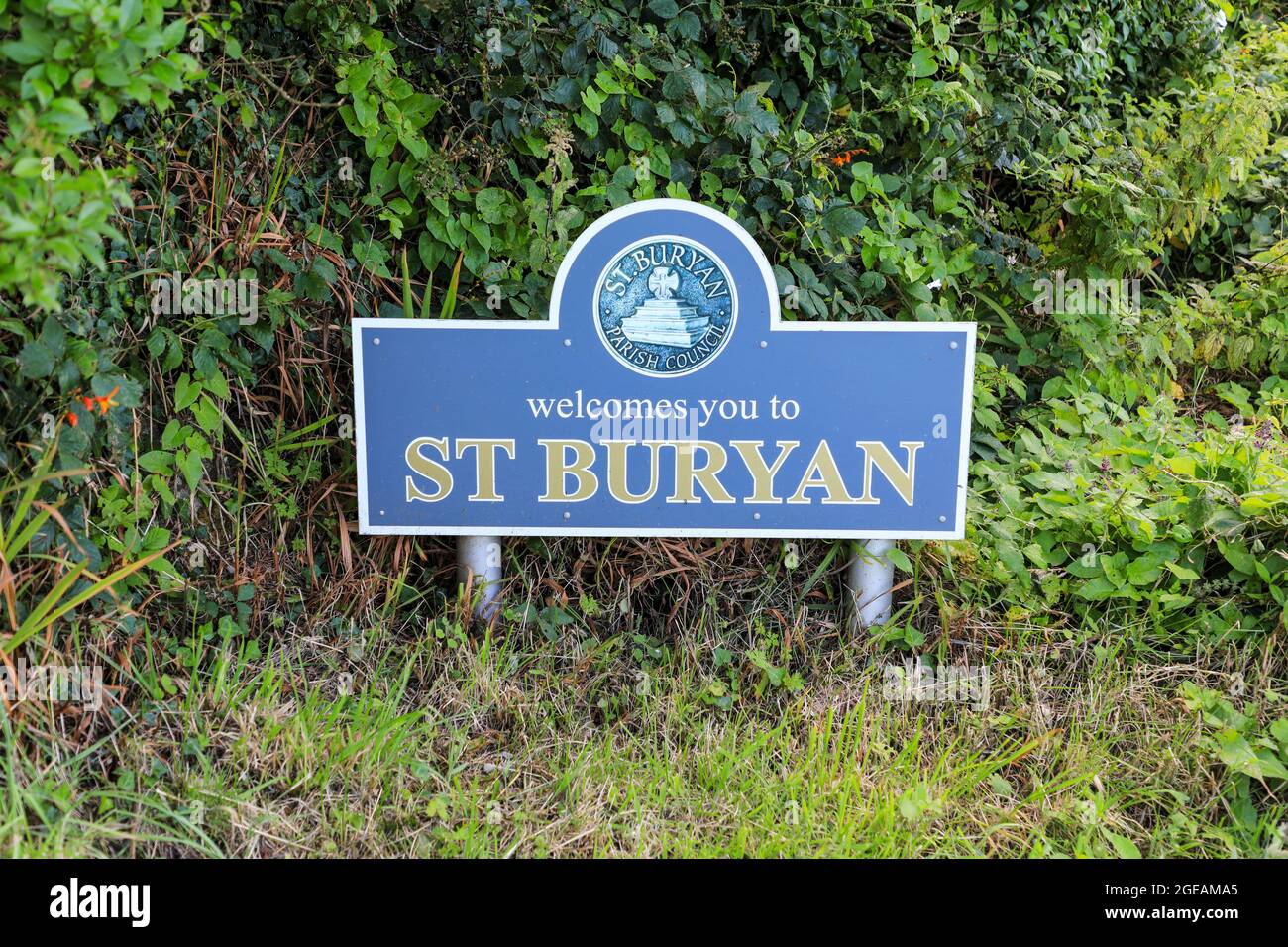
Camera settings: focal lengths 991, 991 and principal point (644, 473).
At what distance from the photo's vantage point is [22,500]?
2377 millimetres

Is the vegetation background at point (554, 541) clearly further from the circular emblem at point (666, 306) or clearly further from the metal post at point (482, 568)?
the circular emblem at point (666, 306)

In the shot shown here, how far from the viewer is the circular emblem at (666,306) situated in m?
2.77

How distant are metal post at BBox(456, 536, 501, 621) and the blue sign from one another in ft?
0.34

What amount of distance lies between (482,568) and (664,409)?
2.45 feet

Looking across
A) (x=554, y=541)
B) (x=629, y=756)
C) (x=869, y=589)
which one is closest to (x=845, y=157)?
(x=869, y=589)

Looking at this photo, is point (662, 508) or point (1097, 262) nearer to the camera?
point (662, 508)

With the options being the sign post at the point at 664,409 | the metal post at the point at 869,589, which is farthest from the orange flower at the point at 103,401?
the metal post at the point at 869,589

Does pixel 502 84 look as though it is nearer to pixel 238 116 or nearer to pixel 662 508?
pixel 238 116

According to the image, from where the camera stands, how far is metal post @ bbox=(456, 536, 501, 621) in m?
2.99

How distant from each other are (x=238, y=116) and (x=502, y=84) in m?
0.77

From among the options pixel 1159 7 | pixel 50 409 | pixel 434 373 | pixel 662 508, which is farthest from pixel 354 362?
pixel 1159 7

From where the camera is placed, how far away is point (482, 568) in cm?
301

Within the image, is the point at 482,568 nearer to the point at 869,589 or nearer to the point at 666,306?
the point at 666,306

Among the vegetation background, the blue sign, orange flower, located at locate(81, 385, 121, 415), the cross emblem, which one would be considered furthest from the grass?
the cross emblem
